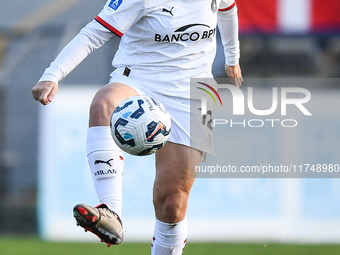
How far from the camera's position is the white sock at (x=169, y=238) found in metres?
3.40

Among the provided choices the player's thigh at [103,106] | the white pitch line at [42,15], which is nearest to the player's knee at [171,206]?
the player's thigh at [103,106]

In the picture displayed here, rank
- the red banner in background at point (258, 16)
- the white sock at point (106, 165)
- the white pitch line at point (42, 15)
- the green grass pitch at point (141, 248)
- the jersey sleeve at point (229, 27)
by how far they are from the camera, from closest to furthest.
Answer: the white sock at point (106, 165)
the jersey sleeve at point (229, 27)
the green grass pitch at point (141, 248)
the red banner in background at point (258, 16)
the white pitch line at point (42, 15)

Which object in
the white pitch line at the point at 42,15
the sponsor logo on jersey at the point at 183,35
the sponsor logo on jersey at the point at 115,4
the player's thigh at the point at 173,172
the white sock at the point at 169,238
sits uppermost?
the white pitch line at the point at 42,15

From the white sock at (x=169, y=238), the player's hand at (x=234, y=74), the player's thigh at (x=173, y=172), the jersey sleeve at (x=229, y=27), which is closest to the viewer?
the player's thigh at (x=173, y=172)

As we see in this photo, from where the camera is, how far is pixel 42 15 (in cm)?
985

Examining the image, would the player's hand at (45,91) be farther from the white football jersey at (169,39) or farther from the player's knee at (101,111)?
the white football jersey at (169,39)

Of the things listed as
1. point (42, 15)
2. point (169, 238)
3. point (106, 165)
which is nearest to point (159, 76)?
point (106, 165)

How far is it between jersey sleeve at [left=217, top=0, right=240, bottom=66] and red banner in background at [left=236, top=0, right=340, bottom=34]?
386 centimetres

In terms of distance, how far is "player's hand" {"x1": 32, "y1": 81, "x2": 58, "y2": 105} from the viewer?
9.19 feet

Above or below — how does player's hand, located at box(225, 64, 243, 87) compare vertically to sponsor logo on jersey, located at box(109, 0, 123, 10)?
below

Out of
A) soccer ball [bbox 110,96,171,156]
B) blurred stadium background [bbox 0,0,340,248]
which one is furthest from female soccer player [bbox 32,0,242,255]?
blurred stadium background [bbox 0,0,340,248]

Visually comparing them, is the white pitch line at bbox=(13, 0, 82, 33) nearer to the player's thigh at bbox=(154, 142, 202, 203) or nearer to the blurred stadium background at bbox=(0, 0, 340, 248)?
the blurred stadium background at bbox=(0, 0, 340, 248)

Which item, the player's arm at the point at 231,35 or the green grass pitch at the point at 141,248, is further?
the green grass pitch at the point at 141,248

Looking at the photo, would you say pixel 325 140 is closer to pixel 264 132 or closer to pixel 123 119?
pixel 264 132
